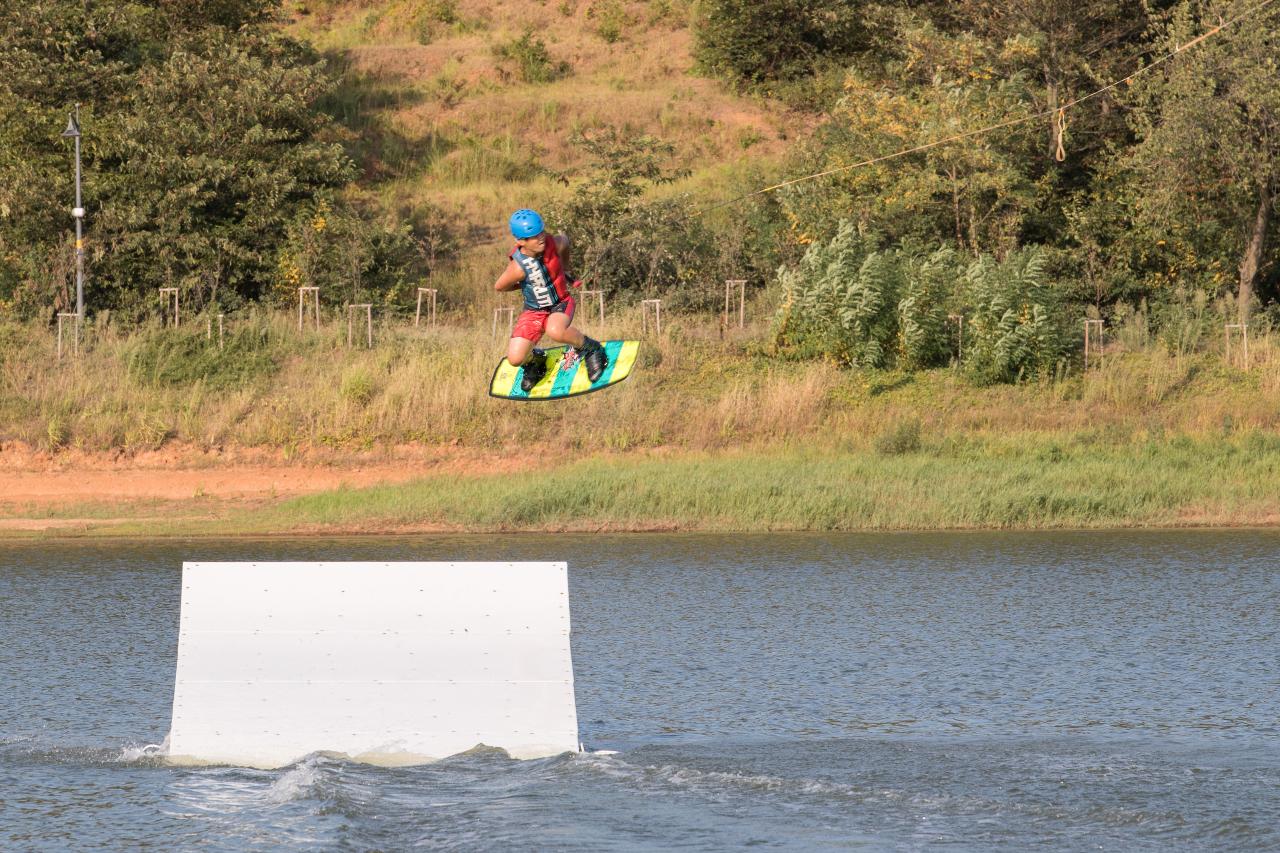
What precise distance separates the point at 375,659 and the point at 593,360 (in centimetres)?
402

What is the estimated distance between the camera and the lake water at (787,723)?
10.0 meters

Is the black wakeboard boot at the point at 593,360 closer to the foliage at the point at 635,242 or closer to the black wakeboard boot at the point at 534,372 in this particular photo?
the black wakeboard boot at the point at 534,372

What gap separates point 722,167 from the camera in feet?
143

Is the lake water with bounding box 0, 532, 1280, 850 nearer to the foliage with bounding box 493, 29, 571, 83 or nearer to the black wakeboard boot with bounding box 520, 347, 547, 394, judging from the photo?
the black wakeboard boot with bounding box 520, 347, 547, 394

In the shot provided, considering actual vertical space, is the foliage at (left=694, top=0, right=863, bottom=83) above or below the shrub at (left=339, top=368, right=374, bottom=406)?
above

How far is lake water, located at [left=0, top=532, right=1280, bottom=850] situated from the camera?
10000mm

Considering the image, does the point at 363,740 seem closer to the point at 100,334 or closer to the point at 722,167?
the point at 100,334

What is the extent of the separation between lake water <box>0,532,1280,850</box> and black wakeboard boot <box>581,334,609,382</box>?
272cm

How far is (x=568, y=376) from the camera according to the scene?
14.0m

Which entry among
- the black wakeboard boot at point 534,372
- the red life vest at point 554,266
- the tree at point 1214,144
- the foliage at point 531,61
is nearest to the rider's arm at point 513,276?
the red life vest at point 554,266

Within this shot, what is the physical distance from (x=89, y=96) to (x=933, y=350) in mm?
20663

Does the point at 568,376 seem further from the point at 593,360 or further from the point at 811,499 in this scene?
the point at 811,499

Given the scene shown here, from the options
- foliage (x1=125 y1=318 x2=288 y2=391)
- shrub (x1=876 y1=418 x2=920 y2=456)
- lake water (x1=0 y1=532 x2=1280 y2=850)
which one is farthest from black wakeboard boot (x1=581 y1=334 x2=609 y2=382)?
foliage (x1=125 y1=318 x2=288 y2=391)

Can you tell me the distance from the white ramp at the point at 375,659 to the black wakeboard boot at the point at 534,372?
12.0ft
